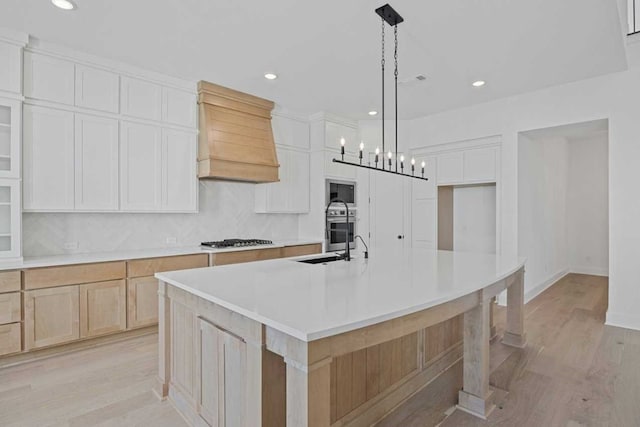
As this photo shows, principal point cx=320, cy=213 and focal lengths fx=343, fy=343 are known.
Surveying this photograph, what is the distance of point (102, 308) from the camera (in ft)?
10.5

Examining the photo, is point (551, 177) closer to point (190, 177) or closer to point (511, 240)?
point (511, 240)

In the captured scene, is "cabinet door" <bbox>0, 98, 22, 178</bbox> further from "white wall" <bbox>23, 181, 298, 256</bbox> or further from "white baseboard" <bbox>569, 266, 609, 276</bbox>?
"white baseboard" <bbox>569, 266, 609, 276</bbox>

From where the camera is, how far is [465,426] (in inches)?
80.6

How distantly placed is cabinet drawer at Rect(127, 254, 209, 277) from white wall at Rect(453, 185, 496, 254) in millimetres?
4085

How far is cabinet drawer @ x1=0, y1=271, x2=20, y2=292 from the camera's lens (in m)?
2.72

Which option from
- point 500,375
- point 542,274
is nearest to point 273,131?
point 500,375

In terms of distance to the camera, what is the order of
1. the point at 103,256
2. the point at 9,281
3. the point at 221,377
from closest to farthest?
the point at 221,377, the point at 9,281, the point at 103,256

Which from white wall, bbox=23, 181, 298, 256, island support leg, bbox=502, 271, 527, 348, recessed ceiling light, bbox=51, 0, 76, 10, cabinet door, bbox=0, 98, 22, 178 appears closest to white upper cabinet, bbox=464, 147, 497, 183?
island support leg, bbox=502, 271, 527, 348

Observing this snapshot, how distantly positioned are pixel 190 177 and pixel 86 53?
5.02 ft

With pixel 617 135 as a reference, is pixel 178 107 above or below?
above

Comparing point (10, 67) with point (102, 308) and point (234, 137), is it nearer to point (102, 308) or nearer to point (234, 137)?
point (234, 137)

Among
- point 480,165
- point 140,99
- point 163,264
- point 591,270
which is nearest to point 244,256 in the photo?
point 163,264

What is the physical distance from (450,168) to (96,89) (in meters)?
4.63

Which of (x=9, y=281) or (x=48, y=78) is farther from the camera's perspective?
(x=48, y=78)
